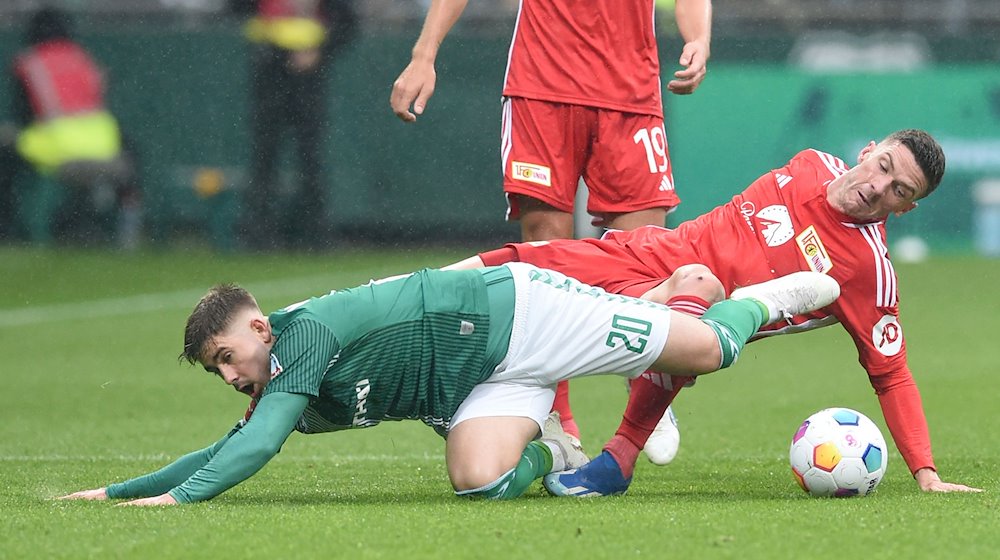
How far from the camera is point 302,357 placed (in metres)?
4.38

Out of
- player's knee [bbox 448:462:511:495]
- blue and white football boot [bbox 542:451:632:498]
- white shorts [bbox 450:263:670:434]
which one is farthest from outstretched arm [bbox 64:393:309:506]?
blue and white football boot [bbox 542:451:632:498]

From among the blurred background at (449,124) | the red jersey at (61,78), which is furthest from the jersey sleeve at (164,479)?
the red jersey at (61,78)

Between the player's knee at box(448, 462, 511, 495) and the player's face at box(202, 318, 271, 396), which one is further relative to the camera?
the player's knee at box(448, 462, 511, 495)

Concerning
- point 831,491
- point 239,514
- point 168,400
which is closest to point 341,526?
point 239,514

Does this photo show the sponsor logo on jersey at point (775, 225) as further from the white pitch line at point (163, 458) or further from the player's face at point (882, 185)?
the white pitch line at point (163, 458)

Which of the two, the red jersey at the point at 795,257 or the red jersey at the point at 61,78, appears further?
the red jersey at the point at 61,78

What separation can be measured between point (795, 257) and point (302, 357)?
1.83 metres

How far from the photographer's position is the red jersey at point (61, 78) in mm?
14375

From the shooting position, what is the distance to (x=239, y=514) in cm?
421

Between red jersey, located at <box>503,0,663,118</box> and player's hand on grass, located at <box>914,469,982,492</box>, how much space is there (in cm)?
187

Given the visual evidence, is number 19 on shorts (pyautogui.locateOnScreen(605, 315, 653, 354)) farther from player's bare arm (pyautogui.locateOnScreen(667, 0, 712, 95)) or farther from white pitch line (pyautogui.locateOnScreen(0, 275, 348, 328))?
white pitch line (pyautogui.locateOnScreen(0, 275, 348, 328))

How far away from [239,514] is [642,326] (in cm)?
133

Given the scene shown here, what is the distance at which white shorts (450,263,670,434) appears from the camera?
4.73m

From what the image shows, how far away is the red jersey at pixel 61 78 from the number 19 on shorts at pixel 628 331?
35.1ft
